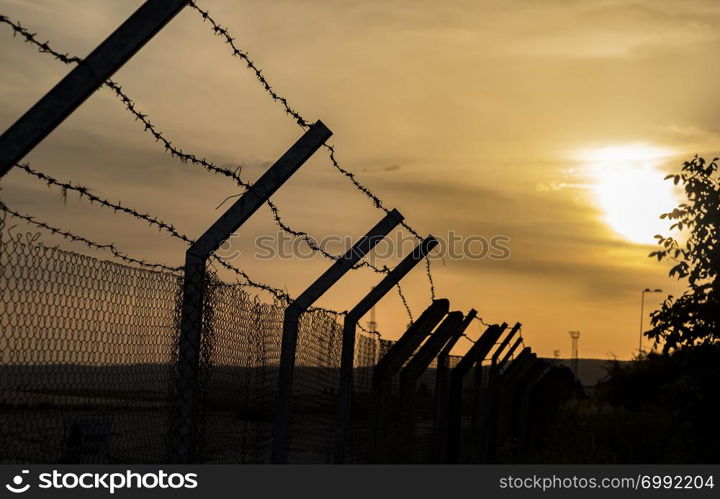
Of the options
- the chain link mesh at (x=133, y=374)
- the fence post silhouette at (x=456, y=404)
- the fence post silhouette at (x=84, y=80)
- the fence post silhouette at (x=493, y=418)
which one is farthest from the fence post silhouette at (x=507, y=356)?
the fence post silhouette at (x=84, y=80)

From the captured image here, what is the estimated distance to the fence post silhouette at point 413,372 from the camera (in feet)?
28.8

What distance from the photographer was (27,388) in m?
3.61

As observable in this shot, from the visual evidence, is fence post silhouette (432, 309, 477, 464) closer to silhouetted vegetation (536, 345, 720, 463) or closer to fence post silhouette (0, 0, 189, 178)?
silhouetted vegetation (536, 345, 720, 463)

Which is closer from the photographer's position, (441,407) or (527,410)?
(441,407)

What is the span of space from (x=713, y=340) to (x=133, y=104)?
35.4 feet

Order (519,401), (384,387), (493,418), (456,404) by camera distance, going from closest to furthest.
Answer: (384,387), (456,404), (493,418), (519,401)

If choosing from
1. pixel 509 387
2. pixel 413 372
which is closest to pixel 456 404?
pixel 413 372

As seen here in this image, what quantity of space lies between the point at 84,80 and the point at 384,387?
198 inches

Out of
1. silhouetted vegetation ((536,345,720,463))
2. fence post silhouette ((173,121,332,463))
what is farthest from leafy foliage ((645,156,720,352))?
fence post silhouette ((173,121,332,463))

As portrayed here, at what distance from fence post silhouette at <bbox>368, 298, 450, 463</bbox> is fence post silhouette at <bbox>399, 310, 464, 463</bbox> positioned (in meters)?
0.48

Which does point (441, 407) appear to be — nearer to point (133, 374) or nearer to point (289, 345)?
point (289, 345)

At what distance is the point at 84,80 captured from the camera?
11.6 feet
